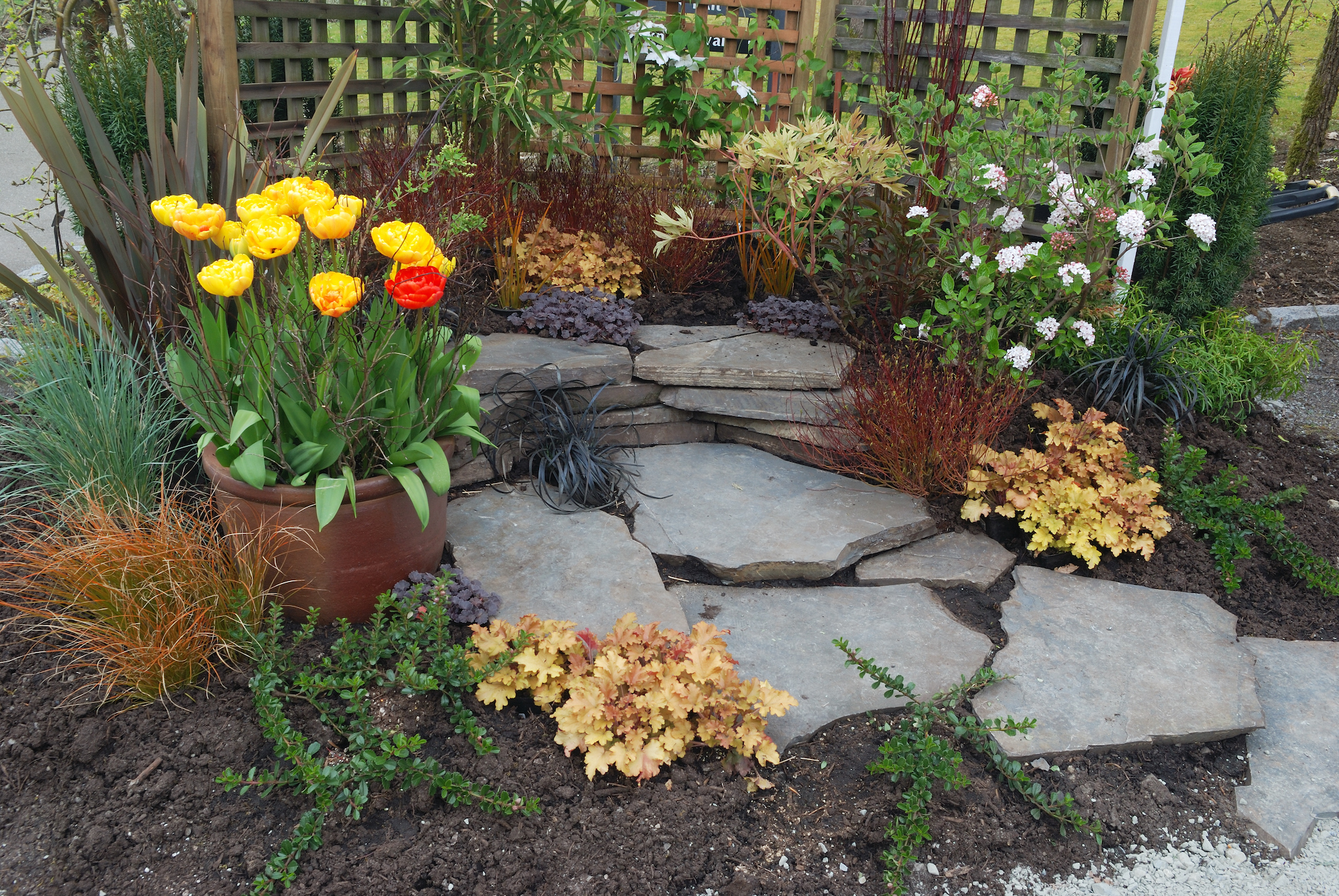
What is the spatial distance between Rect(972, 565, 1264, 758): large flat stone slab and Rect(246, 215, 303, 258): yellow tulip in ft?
6.58

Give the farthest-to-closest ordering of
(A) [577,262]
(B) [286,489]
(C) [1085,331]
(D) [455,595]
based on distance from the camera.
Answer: (A) [577,262] → (C) [1085,331] → (D) [455,595] → (B) [286,489]

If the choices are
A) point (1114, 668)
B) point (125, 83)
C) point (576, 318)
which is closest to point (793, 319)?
point (576, 318)

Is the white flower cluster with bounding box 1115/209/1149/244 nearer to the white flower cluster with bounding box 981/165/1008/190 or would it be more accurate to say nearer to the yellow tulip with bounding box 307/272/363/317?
the white flower cluster with bounding box 981/165/1008/190

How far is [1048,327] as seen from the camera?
3379 millimetres

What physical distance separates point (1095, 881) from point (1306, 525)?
197 cm

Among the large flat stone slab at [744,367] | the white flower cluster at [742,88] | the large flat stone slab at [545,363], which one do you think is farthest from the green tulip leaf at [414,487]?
the white flower cluster at [742,88]

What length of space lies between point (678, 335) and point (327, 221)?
217 centimetres

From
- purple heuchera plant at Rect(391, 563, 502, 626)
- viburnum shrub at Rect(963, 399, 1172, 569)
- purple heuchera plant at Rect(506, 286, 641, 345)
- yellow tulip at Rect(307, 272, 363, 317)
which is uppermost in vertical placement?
yellow tulip at Rect(307, 272, 363, 317)

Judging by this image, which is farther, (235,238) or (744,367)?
(744,367)

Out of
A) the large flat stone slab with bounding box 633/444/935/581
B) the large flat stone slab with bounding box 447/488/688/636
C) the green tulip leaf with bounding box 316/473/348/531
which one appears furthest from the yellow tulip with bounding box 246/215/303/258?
the large flat stone slab with bounding box 633/444/935/581

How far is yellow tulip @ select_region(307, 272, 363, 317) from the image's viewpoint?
1985 millimetres

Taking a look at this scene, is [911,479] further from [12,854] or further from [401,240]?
[12,854]

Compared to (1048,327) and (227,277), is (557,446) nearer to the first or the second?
(227,277)

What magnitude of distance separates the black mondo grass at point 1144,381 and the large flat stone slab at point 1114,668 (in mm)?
1003
